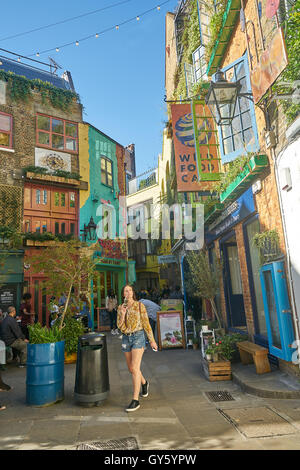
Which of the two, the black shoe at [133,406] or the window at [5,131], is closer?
the black shoe at [133,406]

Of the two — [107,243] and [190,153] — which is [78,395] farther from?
[107,243]

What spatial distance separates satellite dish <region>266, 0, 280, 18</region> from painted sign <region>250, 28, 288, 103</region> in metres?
0.62

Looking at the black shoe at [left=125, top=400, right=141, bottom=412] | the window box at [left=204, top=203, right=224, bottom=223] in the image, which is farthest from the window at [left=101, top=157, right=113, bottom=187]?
the black shoe at [left=125, top=400, right=141, bottom=412]

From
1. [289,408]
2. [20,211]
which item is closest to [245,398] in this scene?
[289,408]

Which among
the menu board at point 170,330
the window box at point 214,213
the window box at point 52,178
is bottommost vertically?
the menu board at point 170,330

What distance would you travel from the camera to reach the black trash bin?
503 centimetres

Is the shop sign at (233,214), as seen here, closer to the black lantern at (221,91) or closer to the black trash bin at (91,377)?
the black lantern at (221,91)

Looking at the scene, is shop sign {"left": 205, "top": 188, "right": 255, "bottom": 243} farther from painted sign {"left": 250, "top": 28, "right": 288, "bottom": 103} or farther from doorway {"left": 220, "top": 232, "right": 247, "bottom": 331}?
painted sign {"left": 250, "top": 28, "right": 288, "bottom": 103}

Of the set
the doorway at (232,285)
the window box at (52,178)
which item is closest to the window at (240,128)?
the doorway at (232,285)

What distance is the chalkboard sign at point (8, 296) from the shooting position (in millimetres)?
13367

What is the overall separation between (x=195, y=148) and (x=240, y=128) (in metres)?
1.30

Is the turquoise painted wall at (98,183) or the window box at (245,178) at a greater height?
the turquoise painted wall at (98,183)

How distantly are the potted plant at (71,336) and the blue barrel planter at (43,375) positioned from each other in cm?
302
